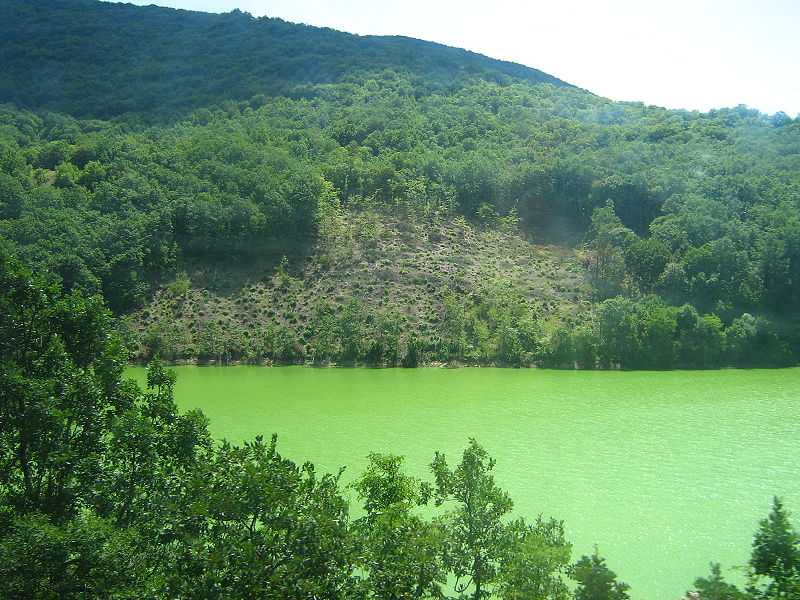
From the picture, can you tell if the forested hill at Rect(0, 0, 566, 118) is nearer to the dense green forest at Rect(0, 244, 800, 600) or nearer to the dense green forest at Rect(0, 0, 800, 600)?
the dense green forest at Rect(0, 0, 800, 600)

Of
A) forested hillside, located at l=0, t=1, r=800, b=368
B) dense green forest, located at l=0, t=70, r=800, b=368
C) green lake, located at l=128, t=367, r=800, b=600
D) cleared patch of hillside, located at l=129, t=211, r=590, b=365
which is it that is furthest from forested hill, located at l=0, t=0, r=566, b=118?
green lake, located at l=128, t=367, r=800, b=600

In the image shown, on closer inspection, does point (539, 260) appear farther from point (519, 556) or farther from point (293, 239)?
point (519, 556)

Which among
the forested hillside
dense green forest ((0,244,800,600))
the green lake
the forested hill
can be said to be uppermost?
the forested hill

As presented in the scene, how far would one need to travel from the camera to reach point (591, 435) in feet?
84.1

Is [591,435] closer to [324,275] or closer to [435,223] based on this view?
[324,275]

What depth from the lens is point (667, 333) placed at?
4066 cm

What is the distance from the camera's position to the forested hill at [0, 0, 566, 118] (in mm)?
82562

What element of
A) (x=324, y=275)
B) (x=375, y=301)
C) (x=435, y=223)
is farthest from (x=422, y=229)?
(x=375, y=301)

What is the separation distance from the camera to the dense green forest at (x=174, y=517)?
7.23 m

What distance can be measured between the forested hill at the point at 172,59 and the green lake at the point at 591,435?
5776 cm

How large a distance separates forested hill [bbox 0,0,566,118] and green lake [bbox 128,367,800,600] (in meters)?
57.8

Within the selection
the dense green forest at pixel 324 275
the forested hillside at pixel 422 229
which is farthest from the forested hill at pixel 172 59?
the forested hillside at pixel 422 229

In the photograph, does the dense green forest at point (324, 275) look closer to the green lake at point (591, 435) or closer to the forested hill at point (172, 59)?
the forested hill at point (172, 59)

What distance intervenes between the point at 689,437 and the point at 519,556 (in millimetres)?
19104
